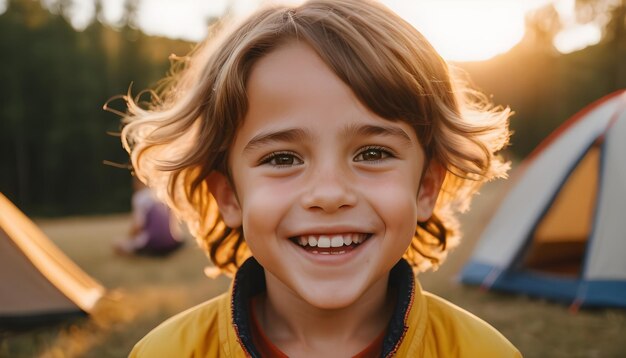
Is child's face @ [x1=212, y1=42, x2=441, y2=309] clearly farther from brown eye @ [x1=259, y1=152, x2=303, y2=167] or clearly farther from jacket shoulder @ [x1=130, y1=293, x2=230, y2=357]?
jacket shoulder @ [x1=130, y1=293, x2=230, y2=357]

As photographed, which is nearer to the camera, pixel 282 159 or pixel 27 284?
pixel 282 159

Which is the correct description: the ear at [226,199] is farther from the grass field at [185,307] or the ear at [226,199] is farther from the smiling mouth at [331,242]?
the grass field at [185,307]

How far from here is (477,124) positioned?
1.75 meters

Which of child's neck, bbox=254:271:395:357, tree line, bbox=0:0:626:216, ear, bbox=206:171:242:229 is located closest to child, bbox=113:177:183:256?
ear, bbox=206:171:242:229

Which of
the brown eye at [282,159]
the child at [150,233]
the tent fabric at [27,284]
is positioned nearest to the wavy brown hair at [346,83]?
the brown eye at [282,159]

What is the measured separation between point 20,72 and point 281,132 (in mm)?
27581

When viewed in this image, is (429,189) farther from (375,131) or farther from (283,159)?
(283,159)

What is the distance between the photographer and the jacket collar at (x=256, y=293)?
1.45 meters

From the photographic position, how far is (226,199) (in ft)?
5.51

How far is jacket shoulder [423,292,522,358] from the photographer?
145 cm

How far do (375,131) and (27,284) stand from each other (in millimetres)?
Answer: 3094

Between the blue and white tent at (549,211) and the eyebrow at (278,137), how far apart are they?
3186 mm

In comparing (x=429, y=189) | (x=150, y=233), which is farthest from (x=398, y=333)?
(x=150, y=233)

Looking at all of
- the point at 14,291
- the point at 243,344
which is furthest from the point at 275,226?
the point at 14,291
